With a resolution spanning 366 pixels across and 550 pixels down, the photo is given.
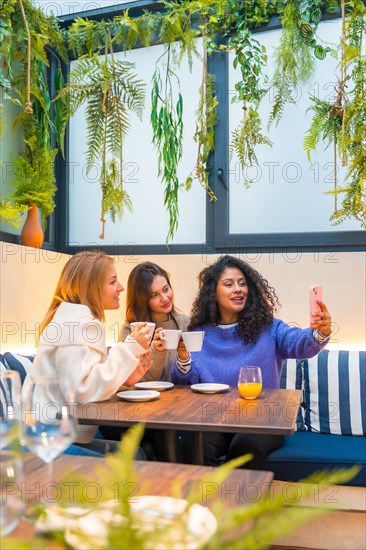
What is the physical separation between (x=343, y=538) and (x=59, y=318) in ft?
4.94

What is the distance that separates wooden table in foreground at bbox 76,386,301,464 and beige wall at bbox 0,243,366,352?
1.09 m

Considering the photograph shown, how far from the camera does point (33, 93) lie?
309 centimetres

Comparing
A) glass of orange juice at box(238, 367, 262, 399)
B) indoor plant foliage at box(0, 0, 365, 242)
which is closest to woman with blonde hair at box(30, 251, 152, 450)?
glass of orange juice at box(238, 367, 262, 399)

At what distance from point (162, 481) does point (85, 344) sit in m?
0.93

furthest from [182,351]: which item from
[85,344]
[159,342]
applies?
[85,344]

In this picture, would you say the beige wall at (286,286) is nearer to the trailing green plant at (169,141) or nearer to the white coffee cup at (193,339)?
the trailing green plant at (169,141)

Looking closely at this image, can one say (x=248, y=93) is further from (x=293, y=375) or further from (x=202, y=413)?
(x=202, y=413)

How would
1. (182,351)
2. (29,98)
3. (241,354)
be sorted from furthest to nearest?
(29,98) → (241,354) → (182,351)

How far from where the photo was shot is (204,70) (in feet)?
10.6

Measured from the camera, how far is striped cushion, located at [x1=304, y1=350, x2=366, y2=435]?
107 inches

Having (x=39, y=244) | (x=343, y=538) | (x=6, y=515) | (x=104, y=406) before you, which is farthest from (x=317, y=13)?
(x=6, y=515)

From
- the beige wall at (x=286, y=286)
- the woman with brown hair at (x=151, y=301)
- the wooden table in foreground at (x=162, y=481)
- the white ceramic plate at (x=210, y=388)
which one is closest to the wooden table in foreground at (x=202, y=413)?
the white ceramic plate at (x=210, y=388)

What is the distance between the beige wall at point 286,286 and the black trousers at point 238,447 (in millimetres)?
983

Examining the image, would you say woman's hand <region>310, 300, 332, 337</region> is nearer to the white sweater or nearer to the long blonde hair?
the white sweater
